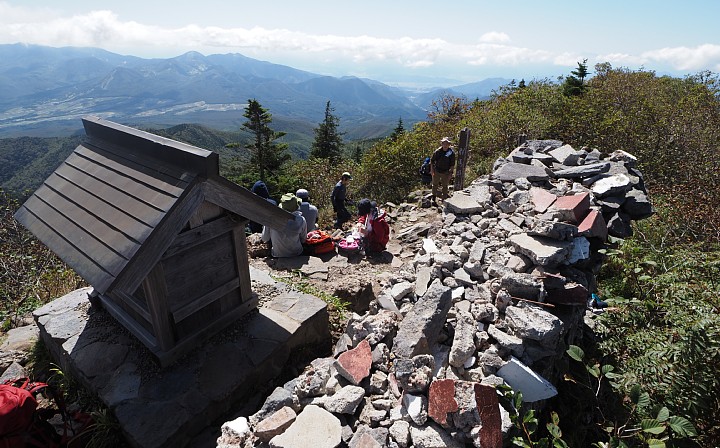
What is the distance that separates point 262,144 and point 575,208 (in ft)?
88.5

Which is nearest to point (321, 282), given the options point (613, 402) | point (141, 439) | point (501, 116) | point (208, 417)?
point (208, 417)

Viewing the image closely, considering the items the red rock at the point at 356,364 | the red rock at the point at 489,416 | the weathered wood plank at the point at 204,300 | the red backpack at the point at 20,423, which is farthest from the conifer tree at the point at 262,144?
the red rock at the point at 489,416

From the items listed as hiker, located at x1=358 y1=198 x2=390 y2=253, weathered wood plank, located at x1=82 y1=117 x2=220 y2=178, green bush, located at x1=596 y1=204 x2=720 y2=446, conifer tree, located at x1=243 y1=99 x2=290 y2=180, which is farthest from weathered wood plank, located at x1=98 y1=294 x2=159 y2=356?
conifer tree, located at x1=243 y1=99 x2=290 y2=180

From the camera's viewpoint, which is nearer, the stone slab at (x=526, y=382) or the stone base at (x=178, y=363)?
the stone slab at (x=526, y=382)

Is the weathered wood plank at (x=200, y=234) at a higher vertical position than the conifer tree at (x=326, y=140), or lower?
higher

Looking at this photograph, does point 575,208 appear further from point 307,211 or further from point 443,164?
point 307,211

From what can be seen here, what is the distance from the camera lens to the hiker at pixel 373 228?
7.76 metres

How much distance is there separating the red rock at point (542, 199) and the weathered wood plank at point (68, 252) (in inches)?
232

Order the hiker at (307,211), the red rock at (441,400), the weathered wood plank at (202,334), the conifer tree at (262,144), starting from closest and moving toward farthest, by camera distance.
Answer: the red rock at (441,400) → the weathered wood plank at (202,334) → the hiker at (307,211) → the conifer tree at (262,144)

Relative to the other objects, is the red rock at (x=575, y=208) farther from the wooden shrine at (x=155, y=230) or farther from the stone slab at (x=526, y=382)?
the wooden shrine at (x=155, y=230)

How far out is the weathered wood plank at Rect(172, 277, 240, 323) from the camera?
4.39m

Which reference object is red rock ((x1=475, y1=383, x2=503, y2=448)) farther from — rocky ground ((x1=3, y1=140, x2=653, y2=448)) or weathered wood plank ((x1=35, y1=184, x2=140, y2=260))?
weathered wood plank ((x1=35, y1=184, x2=140, y2=260))

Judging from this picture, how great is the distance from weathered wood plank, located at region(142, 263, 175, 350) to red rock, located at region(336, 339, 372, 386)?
2234mm

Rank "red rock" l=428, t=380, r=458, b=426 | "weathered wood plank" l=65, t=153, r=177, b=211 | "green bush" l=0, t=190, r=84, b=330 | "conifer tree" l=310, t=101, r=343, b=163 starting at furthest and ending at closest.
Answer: "conifer tree" l=310, t=101, r=343, b=163, "green bush" l=0, t=190, r=84, b=330, "weathered wood plank" l=65, t=153, r=177, b=211, "red rock" l=428, t=380, r=458, b=426
